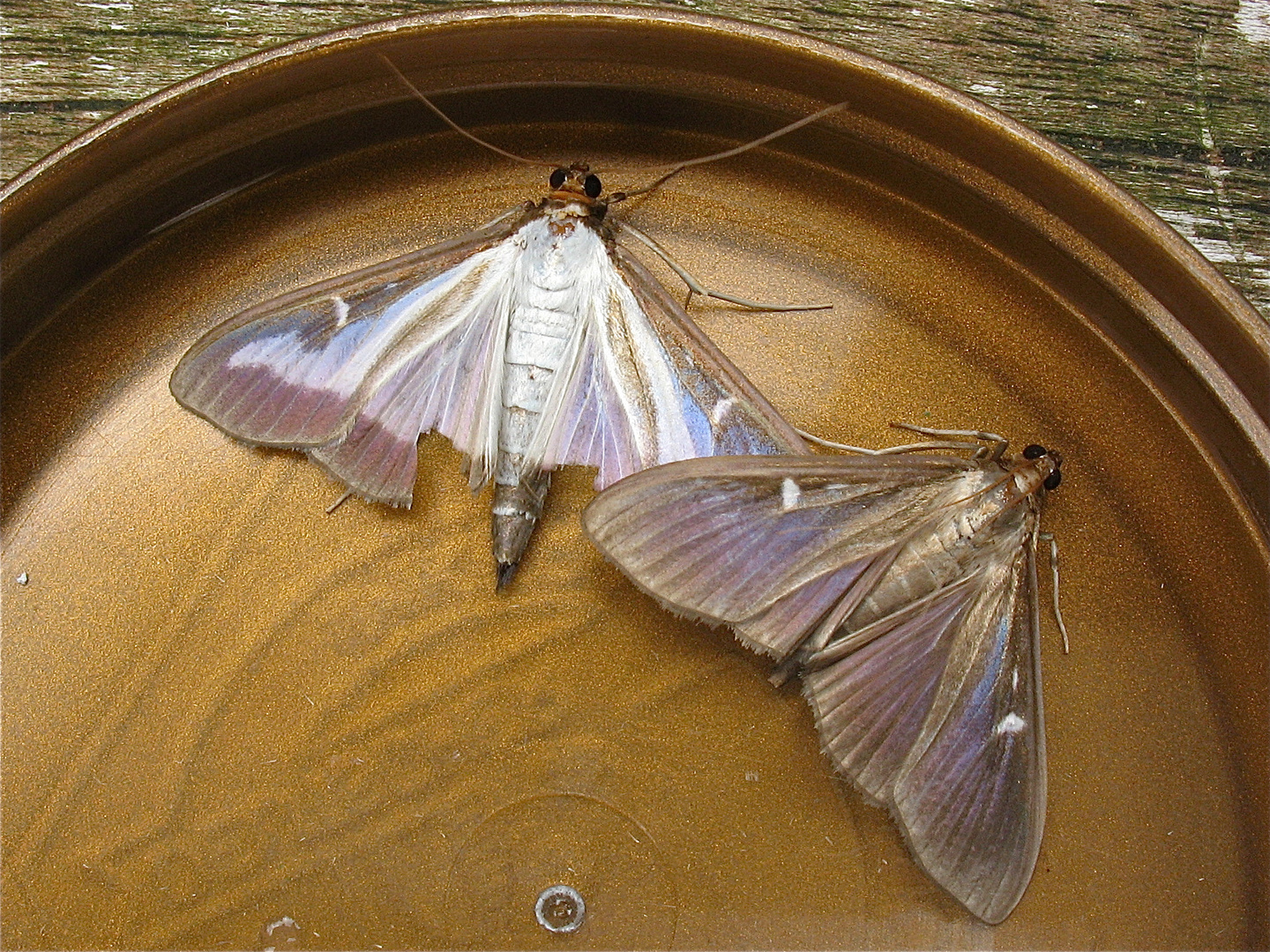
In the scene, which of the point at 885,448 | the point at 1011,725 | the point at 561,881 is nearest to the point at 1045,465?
the point at 885,448

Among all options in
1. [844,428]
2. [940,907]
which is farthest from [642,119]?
[940,907]

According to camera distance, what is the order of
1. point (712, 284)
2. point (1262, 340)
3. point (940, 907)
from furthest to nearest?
point (712, 284), point (940, 907), point (1262, 340)

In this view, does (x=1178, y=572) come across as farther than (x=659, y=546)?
Yes

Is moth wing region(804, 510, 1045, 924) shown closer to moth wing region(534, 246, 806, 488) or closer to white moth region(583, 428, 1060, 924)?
white moth region(583, 428, 1060, 924)

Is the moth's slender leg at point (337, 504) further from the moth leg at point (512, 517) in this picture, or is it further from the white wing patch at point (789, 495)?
the white wing patch at point (789, 495)

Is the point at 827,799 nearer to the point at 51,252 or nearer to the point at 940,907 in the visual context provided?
the point at 940,907

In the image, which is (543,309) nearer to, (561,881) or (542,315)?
(542,315)

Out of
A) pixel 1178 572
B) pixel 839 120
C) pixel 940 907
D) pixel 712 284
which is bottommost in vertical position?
pixel 940 907
